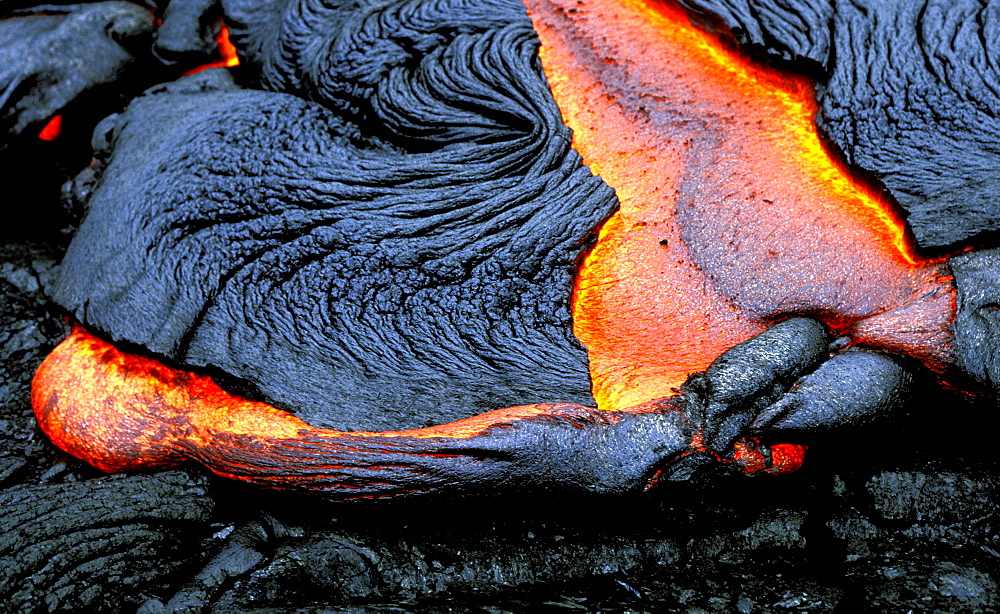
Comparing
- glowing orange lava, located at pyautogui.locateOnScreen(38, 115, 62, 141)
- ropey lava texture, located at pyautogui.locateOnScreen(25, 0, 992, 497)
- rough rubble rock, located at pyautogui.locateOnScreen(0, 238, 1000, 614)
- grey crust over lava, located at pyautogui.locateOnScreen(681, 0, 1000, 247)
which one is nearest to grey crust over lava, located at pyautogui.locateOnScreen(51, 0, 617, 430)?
ropey lava texture, located at pyautogui.locateOnScreen(25, 0, 992, 497)

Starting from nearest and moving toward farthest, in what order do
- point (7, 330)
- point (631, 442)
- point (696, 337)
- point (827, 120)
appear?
point (631, 442) → point (696, 337) → point (827, 120) → point (7, 330)

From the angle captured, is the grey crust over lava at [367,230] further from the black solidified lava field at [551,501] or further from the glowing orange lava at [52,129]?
the glowing orange lava at [52,129]

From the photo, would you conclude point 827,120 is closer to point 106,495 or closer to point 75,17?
point 106,495

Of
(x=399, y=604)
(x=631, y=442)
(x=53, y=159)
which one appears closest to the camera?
(x=399, y=604)

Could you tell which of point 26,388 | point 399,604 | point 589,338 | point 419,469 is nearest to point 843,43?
point 589,338

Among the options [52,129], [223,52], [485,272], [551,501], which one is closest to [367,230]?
[485,272]

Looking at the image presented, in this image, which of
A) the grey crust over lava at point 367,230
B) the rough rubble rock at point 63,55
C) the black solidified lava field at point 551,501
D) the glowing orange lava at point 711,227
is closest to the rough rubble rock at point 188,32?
the rough rubble rock at point 63,55

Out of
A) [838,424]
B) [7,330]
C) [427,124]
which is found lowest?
[7,330]

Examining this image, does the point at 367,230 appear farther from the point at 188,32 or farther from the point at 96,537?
the point at 188,32
